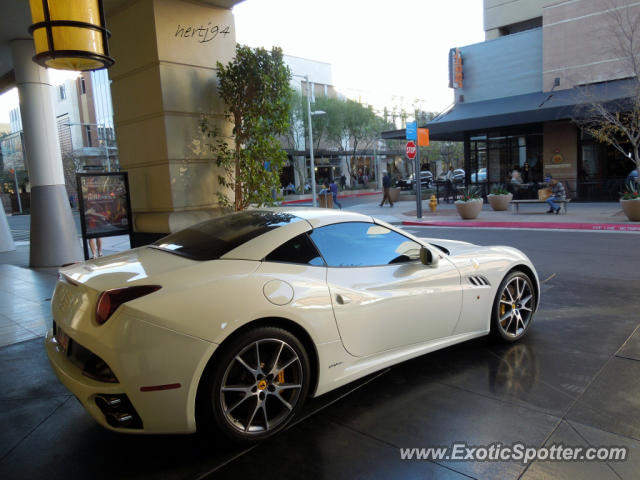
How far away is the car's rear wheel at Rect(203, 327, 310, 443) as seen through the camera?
A: 273 centimetres

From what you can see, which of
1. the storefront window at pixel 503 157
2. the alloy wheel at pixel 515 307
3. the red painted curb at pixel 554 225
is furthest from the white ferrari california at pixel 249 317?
the storefront window at pixel 503 157

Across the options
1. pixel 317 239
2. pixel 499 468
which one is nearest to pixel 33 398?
pixel 317 239

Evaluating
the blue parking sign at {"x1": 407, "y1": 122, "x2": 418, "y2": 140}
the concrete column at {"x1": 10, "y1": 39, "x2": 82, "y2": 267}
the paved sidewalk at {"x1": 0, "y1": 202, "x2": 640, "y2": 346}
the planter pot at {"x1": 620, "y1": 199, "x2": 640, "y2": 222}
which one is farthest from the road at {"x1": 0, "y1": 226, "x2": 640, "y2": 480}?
the blue parking sign at {"x1": 407, "y1": 122, "x2": 418, "y2": 140}

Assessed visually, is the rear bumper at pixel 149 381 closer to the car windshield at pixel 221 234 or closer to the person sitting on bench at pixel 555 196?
the car windshield at pixel 221 234

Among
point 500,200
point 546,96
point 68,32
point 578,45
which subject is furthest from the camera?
point 546,96

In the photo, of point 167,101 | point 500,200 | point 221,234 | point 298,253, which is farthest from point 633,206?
point 221,234

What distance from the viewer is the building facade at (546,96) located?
63.1ft

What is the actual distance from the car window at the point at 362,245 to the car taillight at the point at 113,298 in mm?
1273

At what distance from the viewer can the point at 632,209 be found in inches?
520

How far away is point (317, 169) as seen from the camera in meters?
52.7

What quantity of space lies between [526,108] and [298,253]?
20748mm

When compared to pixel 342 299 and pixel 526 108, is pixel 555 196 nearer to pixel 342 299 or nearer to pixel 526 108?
pixel 526 108

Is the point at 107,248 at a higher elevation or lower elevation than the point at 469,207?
lower

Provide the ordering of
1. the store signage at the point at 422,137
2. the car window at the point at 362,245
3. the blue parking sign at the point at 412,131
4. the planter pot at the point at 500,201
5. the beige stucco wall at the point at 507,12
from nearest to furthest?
the car window at the point at 362,245
the blue parking sign at the point at 412,131
the store signage at the point at 422,137
the planter pot at the point at 500,201
the beige stucco wall at the point at 507,12
